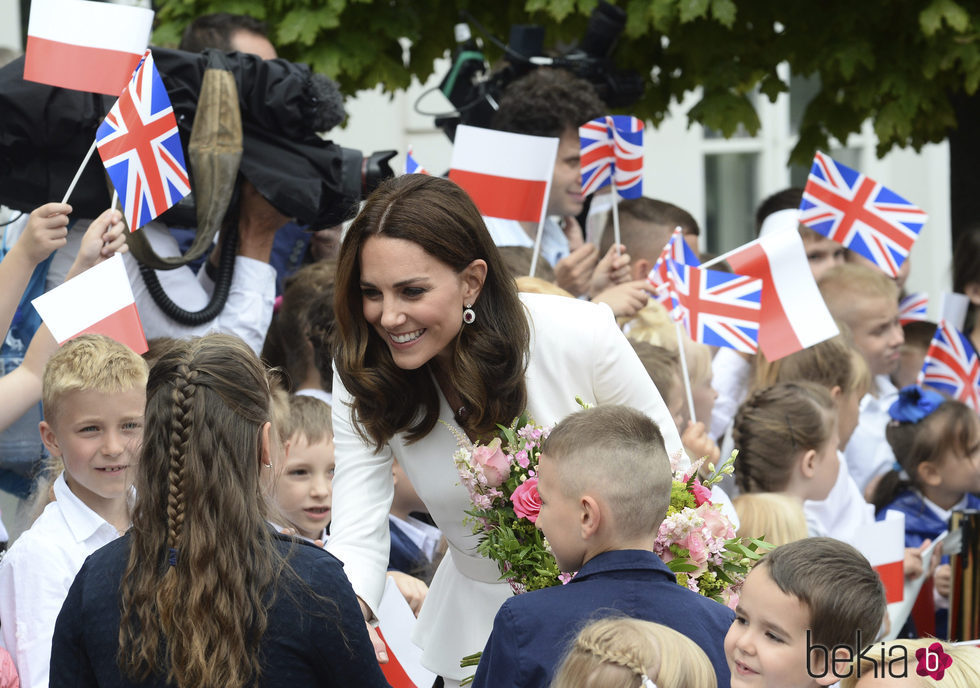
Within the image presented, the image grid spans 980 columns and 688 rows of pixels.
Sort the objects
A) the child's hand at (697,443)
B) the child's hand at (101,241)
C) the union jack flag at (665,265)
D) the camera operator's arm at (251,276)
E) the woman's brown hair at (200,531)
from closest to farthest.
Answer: the woman's brown hair at (200,531)
the child's hand at (101,241)
the child's hand at (697,443)
the camera operator's arm at (251,276)
the union jack flag at (665,265)

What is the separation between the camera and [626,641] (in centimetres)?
240

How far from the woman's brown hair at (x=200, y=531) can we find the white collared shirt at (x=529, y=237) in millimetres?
3309

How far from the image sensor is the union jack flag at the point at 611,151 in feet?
18.6

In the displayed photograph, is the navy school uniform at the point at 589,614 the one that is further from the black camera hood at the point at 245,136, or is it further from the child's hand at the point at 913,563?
the child's hand at the point at 913,563

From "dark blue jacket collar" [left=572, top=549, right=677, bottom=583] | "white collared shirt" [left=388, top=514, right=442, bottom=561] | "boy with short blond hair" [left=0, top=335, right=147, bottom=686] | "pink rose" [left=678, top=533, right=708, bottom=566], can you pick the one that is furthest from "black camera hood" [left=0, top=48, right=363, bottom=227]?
"dark blue jacket collar" [left=572, top=549, right=677, bottom=583]

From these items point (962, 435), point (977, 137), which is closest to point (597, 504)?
point (962, 435)

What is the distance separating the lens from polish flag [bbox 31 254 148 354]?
149 inches

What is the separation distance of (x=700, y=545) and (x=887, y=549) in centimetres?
176

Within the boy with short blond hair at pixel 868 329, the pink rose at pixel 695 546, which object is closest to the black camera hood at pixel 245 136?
the pink rose at pixel 695 546

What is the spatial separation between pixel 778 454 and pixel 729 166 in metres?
11.4

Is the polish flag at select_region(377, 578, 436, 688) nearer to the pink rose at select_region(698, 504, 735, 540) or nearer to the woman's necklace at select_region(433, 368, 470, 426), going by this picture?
the woman's necklace at select_region(433, 368, 470, 426)

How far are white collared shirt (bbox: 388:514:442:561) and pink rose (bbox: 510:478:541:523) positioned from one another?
1.48 meters

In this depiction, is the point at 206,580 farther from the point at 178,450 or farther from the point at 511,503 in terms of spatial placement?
the point at 511,503

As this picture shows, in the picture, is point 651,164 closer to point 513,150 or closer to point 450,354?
point 513,150
